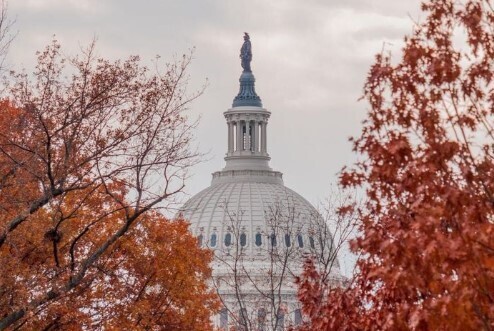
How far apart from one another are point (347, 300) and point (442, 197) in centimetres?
395

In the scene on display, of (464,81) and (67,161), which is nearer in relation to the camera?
(464,81)

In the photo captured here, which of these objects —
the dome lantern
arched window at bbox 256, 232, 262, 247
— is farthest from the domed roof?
the dome lantern

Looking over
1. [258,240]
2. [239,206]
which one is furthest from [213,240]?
[258,240]

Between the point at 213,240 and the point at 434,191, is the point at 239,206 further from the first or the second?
the point at 434,191

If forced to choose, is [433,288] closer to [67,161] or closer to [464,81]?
[464,81]

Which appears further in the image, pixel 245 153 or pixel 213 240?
pixel 245 153

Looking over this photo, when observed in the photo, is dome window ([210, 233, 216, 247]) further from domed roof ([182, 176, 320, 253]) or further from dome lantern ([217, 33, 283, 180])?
dome lantern ([217, 33, 283, 180])

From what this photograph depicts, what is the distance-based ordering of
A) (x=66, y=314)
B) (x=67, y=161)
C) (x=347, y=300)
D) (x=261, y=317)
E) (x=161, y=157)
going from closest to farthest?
1. (x=347, y=300)
2. (x=67, y=161)
3. (x=161, y=157)
4. (x=66, y=314)
5. (x=261, y=317)

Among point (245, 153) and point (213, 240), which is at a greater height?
point (245, 153)

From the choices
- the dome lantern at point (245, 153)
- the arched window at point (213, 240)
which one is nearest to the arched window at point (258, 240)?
the arched window at point (213, 240)

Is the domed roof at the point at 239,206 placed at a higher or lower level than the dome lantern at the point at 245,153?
lower

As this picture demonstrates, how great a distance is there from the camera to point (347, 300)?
52.9 feet

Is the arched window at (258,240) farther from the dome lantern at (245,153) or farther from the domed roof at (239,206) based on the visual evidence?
the dome lantern at (245,153)

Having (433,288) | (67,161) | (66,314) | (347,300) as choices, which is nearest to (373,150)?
(433,288)
